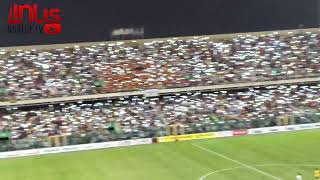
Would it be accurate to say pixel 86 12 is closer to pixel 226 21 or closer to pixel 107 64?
pixel 107 64

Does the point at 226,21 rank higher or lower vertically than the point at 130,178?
higher

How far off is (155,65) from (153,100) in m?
5.41

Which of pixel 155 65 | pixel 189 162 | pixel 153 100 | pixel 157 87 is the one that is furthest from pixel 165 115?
pixel 189 162

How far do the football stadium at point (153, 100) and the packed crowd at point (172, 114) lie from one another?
0.34 feet

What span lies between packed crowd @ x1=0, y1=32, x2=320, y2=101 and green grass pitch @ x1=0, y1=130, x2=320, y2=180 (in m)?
12.5

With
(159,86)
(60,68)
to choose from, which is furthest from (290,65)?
(60,68)

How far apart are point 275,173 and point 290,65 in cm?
3330

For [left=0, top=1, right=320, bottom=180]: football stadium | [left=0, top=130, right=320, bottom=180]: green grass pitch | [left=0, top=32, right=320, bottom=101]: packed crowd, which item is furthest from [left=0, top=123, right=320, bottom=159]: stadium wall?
[left=0, top=32, right=320, bottom=101]: packed crowd

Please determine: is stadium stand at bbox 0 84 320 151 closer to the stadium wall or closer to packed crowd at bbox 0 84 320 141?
packed crowd at bbox 0 84 320 141

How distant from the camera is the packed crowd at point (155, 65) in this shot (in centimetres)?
5866

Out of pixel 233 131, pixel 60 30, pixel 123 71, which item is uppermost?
pixel 60 30

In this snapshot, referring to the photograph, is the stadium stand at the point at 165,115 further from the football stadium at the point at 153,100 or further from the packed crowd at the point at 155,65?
the packed crowd at the point at 155,65

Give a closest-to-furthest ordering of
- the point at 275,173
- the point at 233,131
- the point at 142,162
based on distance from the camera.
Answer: the point at 275,173
the point at 142,162
the point at 233,131

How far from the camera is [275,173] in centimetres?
3297
